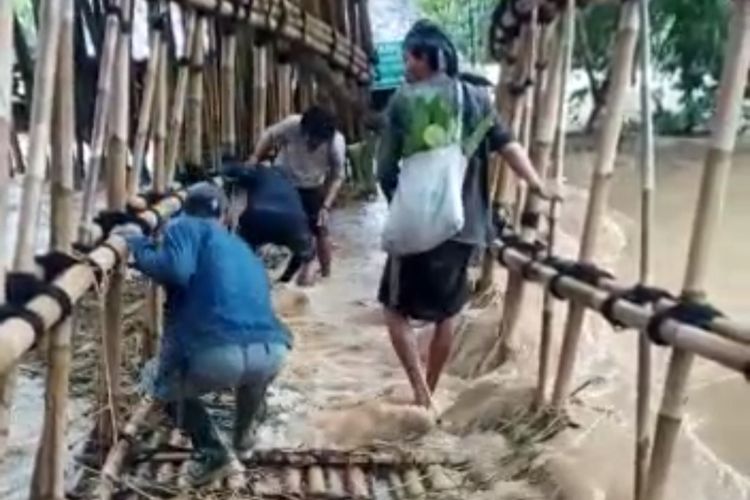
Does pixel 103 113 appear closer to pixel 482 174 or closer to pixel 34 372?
pixel 482 174

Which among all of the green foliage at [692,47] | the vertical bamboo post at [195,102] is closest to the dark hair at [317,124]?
the vertical bamboo post at [195,102]

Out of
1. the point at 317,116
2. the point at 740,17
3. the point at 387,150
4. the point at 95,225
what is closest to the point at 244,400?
the point at 95,225

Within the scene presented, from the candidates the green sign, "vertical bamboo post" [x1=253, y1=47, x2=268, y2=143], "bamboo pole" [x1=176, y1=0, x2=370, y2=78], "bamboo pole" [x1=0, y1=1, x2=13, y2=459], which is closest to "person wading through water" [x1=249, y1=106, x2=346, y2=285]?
"vertical bamboo post" [x1=253, y1=47, x2=268, y2=143]

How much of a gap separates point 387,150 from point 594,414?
107 centimetres

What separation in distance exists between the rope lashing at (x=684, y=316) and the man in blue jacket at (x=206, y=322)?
1.28 metres

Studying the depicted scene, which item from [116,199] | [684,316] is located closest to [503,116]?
[116,199]

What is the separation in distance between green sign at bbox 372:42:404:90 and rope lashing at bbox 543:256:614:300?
7809mm

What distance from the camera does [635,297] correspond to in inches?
133

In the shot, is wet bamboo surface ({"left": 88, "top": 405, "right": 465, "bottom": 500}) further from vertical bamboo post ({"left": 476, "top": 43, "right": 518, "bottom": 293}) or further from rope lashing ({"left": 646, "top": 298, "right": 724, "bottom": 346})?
vertical bamboo post ({"left": 476, "top": 43, "right": 518, "bottom": 293})

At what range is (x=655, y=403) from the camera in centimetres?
477

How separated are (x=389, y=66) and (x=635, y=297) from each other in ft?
29.4

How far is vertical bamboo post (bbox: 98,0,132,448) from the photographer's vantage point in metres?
3.98

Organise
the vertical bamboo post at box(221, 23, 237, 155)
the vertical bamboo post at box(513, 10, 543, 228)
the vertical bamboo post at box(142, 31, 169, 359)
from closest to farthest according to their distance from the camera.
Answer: the vertical bamboo post at box(142, 31, 169, 359) → the vertical bamboo post at box(513, 10, 543, 228) → the vertical bamboo post at box(221, 23, 237, 155)

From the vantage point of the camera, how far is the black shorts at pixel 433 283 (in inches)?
189
